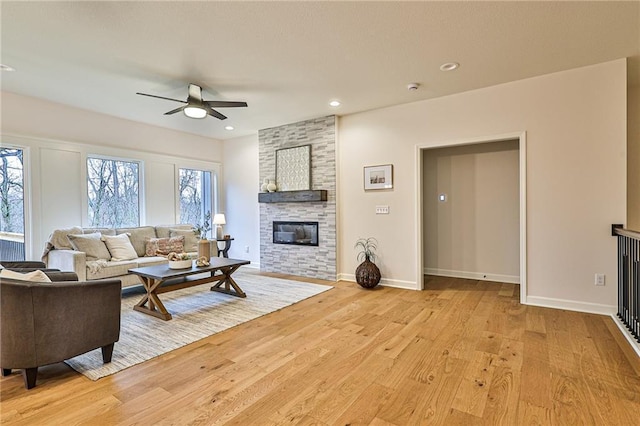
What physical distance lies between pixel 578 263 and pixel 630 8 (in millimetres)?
2490

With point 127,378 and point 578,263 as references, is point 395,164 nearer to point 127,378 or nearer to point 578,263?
point 578,263

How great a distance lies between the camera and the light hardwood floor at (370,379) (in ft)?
5.92

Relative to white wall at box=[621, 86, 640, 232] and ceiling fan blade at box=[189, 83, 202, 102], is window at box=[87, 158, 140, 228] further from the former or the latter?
white wall at box=[621, 86, 640, 232]

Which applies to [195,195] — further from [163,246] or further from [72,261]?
[72,261]

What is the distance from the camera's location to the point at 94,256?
429cm

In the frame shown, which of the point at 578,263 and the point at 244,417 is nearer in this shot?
the point at 244,417

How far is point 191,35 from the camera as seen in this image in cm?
276

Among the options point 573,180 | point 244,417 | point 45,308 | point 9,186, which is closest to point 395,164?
point 573,180

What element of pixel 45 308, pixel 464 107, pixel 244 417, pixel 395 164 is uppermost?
pixel 464 107

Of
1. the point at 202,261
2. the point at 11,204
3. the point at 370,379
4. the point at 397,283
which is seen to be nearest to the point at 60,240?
the point at 11,204

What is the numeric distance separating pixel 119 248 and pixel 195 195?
2.38m

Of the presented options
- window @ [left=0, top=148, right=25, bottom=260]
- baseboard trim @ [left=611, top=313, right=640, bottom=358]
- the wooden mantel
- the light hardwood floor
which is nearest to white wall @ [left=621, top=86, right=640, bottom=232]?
baseboard trim @ [left=611, top=313, right=640, bottom=358]

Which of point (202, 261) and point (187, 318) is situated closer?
point (187, 318)

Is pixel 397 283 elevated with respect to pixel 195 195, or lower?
lower
